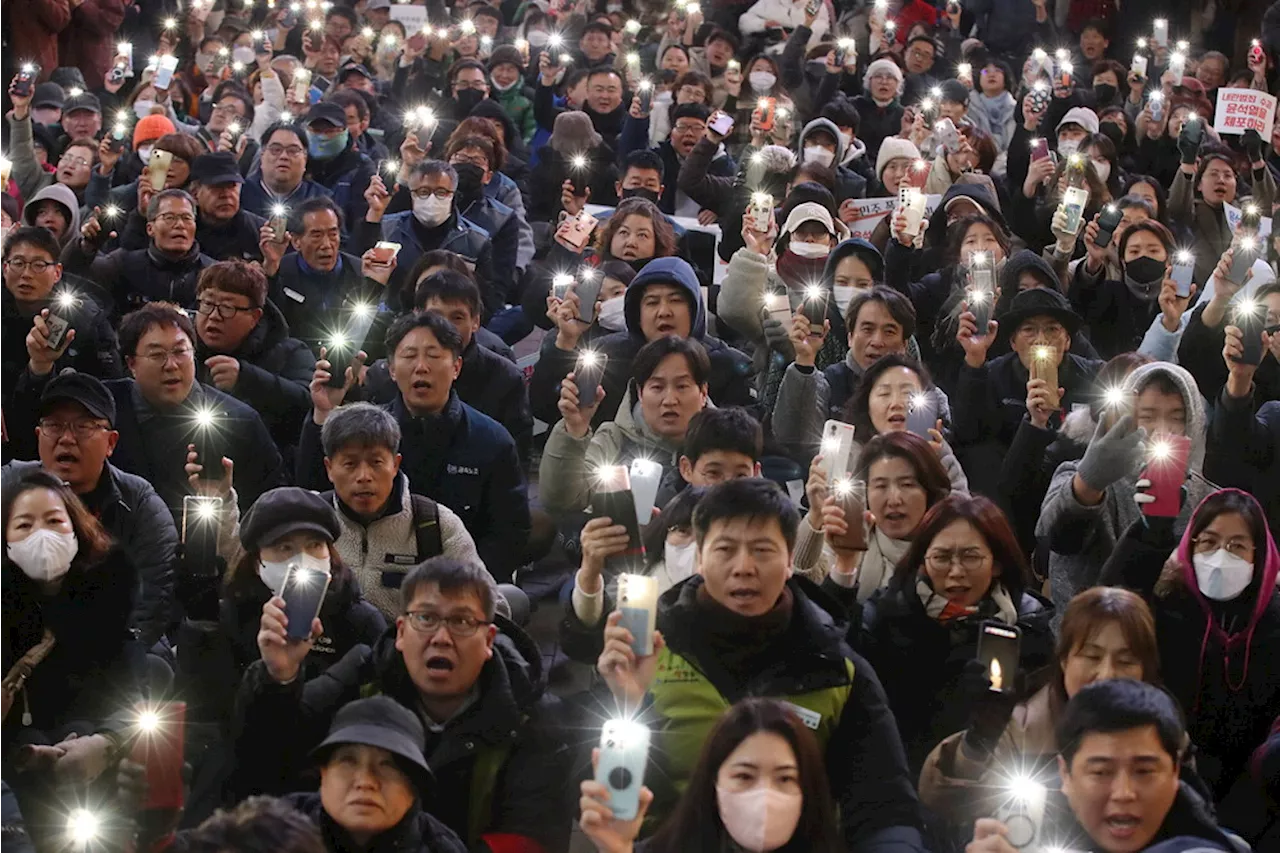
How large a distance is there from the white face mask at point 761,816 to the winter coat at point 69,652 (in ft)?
6.71

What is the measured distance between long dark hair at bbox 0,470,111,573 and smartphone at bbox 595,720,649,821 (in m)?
2.11

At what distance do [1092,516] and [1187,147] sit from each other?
4.70 metres

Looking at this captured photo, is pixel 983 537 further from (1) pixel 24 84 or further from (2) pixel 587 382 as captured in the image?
(1) pixel 24 84

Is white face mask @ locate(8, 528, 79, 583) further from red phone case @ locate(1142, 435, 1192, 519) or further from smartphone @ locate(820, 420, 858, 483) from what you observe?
red phone case @ locate(1142, 435, 1192, 519)

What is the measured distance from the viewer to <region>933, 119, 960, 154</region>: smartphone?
9734 mm

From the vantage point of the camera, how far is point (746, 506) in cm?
437

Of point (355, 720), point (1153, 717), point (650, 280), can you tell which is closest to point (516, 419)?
point (650, 280)

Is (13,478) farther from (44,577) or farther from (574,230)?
(574,230)

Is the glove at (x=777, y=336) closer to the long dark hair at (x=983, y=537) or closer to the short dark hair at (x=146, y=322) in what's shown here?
the long dark hair at (x=983, y=537)

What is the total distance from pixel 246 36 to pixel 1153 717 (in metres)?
10.4

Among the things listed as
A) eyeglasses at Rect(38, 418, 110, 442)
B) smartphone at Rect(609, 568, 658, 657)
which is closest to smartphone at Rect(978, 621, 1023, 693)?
smartphone at Rect(609, 568, 658, 657)

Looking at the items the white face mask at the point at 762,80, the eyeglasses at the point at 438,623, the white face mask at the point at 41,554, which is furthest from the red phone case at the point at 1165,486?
the white face mask at the point at 762,80

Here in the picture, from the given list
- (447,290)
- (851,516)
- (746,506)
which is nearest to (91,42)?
(447,290)

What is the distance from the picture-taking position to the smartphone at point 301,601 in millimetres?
4141
